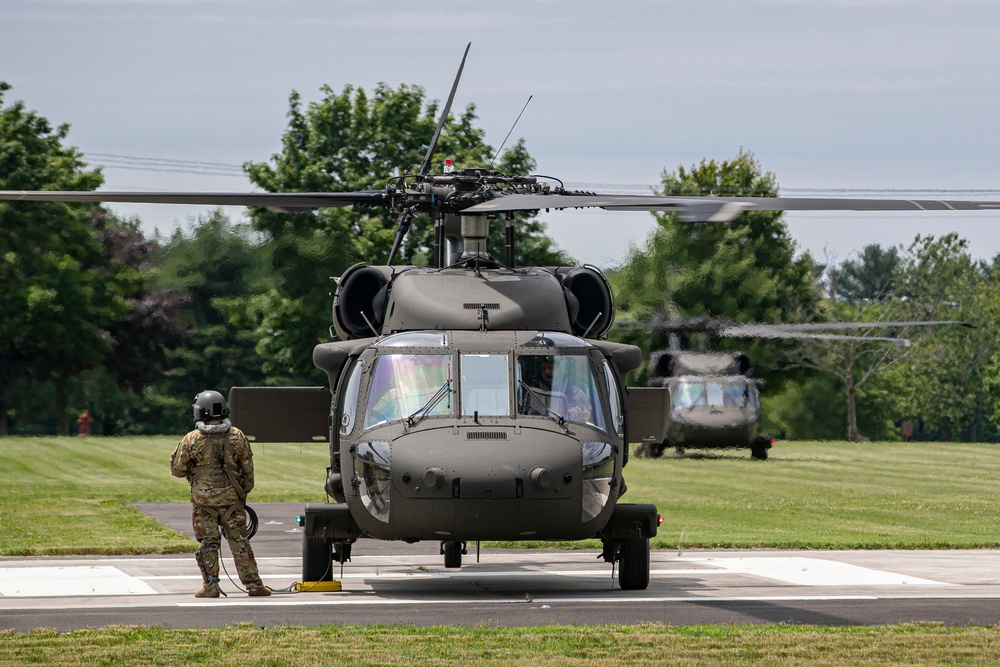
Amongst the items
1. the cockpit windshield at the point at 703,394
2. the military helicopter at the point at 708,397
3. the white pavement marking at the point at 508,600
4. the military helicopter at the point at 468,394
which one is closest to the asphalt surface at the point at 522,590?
the white pavement marking at the point at 508,600

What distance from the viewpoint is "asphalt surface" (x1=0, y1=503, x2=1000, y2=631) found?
12.6m

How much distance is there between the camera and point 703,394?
4631cm

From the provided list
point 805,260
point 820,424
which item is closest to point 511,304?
point 805,260

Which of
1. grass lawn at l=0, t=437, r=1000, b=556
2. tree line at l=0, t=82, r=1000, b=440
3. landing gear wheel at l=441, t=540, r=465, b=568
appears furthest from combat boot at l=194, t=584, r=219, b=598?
tree line at l=0, t=82, r=1000, b=440

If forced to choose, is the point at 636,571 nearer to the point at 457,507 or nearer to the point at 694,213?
the point at 457,507

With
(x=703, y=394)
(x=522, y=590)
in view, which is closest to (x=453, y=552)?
(x=522, y=590)

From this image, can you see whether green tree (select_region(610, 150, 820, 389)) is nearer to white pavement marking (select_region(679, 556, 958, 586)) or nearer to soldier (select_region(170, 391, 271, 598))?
white pavement marking (select_region(679, 556, 958, 586))

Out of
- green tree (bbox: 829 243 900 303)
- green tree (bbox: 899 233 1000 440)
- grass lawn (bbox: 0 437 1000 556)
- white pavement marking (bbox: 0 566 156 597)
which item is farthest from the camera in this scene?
green tree (bbox: 829 243 900 303)

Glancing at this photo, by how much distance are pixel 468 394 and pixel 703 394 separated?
33.4m

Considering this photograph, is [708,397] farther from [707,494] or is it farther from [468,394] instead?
[468,394]

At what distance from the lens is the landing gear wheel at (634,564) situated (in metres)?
14.7

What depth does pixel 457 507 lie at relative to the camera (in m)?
12.7

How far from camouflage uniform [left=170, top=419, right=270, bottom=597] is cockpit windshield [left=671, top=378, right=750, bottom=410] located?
3317cm

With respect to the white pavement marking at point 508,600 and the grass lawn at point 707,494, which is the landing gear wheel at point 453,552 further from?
the grass lawn at point 707,494
